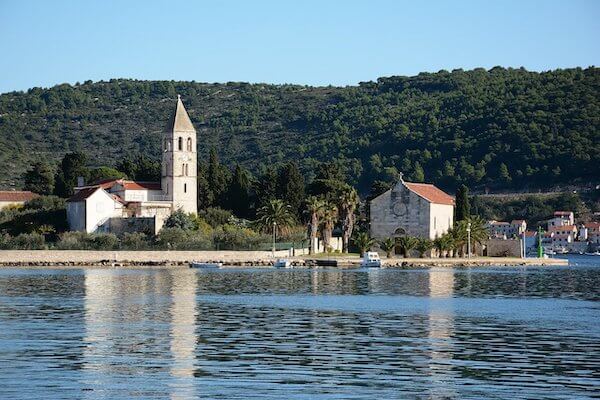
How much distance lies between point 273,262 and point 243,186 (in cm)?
1639

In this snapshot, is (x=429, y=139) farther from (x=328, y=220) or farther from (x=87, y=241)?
(x=87, y=241)

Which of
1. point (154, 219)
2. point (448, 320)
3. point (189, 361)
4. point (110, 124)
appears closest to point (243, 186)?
point (154, 219)

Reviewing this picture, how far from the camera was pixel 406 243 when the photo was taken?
90125mm

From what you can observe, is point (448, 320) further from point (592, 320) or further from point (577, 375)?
point (577, 375)

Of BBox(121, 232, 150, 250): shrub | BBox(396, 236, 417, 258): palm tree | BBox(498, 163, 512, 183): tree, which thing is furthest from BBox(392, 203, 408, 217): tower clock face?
BBox(498, 163, 512, 183): tree

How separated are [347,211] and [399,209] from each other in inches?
152

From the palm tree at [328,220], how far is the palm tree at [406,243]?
5037 mm

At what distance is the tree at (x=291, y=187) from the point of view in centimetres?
9581

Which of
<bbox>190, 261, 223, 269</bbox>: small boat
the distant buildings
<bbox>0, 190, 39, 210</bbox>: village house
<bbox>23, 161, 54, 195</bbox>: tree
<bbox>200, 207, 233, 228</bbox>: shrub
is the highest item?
<bbox>23, 161, 54, 195</bbox>: tree

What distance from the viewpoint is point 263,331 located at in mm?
32594

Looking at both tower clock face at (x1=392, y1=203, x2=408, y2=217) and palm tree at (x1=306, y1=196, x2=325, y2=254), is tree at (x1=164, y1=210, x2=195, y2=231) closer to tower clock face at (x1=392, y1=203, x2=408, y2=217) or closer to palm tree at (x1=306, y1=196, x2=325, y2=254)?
palm tree at (x1=306, y1=196, x2=325, y2=254)

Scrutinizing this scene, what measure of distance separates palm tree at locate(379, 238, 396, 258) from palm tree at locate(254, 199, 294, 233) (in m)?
6.90

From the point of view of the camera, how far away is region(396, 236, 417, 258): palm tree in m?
90.1

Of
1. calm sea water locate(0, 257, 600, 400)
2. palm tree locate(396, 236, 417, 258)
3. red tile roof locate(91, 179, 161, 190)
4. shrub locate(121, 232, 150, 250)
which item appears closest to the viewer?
calm sea water locate(0, 257, 600, 400)
